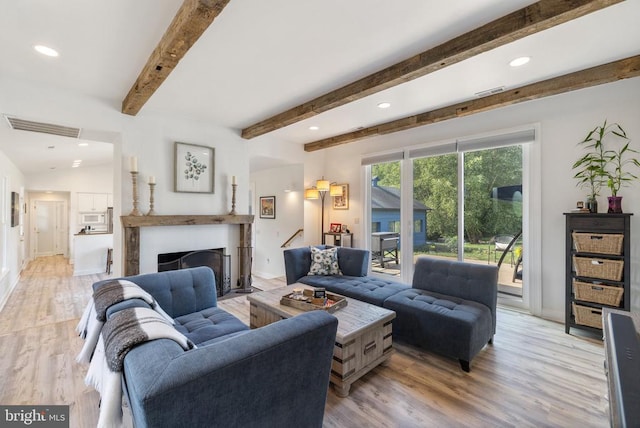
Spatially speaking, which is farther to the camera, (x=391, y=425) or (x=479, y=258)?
(x=479, y=258)

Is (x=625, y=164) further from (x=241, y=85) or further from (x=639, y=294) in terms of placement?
(x=241, y=85)

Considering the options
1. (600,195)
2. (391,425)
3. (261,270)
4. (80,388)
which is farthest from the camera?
(261,270)

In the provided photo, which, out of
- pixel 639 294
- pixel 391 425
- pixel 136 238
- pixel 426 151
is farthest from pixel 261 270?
pixel 639 294

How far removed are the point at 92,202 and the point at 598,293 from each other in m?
10.4

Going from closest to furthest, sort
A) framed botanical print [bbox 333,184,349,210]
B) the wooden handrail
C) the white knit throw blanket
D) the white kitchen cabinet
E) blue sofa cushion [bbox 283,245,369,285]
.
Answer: the white knit throw blanket
blue sofa cushion [bbox 283,245,369,285]
framed botanical print [bbox 333,184,349,210]
the wooden handrail
the white kitchen cabinet

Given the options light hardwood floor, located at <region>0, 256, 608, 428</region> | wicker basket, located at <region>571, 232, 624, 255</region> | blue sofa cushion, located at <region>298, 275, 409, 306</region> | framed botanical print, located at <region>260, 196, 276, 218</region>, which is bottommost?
light hardwood floor, located at <region>0, 256, 608, 428</region>

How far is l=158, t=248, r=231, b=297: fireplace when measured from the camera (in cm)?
401

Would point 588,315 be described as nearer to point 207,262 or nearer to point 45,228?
point 207,262

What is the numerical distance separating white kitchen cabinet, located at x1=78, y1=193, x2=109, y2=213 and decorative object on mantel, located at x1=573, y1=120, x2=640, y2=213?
10175 millimetres

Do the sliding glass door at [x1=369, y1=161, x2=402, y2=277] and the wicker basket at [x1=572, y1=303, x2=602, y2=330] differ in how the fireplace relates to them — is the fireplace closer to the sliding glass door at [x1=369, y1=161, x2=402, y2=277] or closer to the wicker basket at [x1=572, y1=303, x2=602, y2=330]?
the sliding glass door at [x1=369, y1=161, x2=402, y2=277]

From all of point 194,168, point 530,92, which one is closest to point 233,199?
point 194,168

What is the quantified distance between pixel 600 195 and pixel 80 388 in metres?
5.21

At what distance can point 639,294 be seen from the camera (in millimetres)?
2865

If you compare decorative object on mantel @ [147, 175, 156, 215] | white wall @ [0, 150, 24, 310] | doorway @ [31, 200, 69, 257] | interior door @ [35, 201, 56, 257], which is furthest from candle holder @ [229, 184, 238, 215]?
interior door @ [35, 201, 56, 257]
